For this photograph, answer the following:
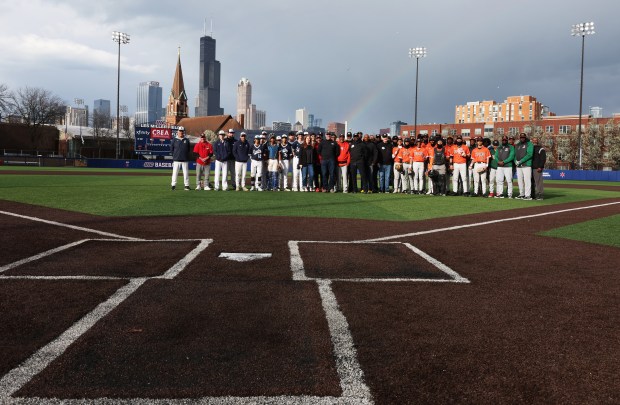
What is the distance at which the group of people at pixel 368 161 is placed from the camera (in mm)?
17469

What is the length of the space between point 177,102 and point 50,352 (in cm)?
13581

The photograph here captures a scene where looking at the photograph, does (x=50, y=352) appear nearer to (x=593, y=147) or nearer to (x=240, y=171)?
(x=240, y=171)

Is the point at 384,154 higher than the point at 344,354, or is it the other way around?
the point at 384,154

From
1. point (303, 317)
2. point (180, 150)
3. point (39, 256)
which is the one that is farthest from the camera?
point (180, 150)

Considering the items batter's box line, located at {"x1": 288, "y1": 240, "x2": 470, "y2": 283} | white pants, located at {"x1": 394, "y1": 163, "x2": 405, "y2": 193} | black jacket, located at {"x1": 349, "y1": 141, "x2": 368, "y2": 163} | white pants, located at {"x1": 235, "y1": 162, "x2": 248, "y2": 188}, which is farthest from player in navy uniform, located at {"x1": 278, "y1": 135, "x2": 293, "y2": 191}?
batter's box line, located at {"x1": 288, "y1": 240, "x2": 470, "y2": 283}

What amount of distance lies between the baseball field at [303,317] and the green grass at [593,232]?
12cm

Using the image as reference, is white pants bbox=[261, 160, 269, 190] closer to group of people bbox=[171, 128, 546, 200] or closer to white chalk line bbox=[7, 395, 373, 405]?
group of people bbox=[171, 128, 546, 200]

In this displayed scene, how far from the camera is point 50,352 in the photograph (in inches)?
122

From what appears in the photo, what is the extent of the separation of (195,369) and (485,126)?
11487cm

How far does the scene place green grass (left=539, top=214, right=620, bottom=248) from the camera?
848 centimetres

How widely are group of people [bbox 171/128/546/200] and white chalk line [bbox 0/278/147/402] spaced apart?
13773 millimetres

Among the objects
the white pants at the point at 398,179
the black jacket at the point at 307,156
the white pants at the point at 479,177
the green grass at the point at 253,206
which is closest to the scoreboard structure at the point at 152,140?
the black jacket at the point at 307,156

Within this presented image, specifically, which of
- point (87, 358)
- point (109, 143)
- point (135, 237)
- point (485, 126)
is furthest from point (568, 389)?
point (485, 126)

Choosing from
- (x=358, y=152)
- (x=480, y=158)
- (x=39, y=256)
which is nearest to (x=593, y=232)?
(x=480, y=158)
